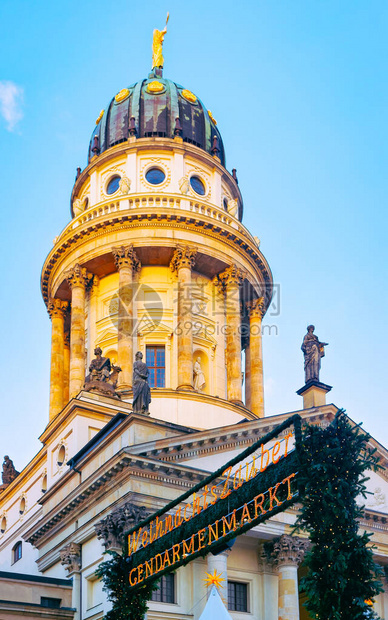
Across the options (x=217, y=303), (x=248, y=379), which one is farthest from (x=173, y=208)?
(x=248, y=379)

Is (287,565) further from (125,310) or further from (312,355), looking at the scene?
(125,310)

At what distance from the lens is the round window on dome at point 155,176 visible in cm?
5000

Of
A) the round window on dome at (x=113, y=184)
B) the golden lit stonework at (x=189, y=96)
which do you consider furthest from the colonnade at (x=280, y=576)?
the golden lit stonework at (x=189, y=96)

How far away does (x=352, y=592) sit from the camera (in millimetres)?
16375

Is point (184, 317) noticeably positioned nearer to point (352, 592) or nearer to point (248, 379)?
point (248, 379)

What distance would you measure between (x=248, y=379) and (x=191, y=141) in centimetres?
1456

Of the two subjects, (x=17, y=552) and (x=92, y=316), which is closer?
(x=17, y=552)

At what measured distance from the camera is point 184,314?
45094 mm

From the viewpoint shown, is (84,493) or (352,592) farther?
(84,493)

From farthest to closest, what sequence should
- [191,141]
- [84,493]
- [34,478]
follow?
[191,141] < [34,478] < [84,493]

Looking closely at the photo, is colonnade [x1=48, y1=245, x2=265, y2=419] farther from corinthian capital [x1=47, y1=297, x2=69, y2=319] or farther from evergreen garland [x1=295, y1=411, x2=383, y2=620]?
evergreen garland [x1=295, y1=411, x2=383, y2=620]

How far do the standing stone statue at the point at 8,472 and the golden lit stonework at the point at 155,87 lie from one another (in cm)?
2365

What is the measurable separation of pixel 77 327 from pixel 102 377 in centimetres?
697

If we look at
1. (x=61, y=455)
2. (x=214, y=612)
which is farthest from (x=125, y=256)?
(x=214, y=612)
